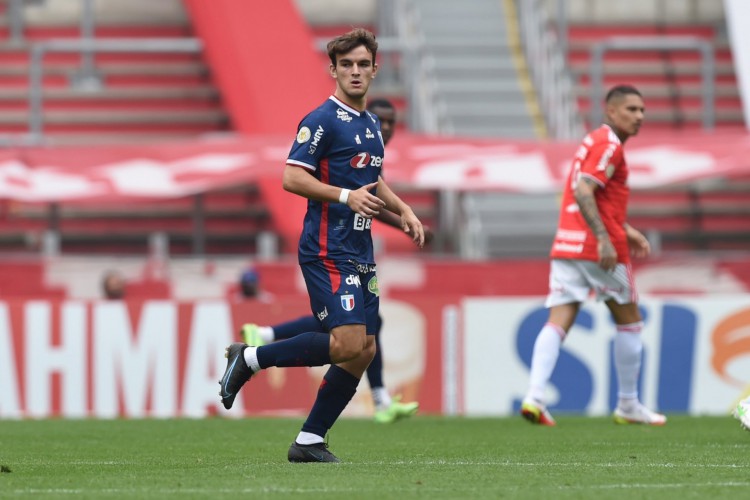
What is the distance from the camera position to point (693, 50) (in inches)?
892

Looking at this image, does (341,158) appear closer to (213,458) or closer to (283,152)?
(213,458)

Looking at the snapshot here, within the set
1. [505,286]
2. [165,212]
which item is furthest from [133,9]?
[505,286]

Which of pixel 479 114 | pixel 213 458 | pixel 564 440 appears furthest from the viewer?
pixel 479 114

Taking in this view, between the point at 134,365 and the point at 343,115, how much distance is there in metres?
6.88

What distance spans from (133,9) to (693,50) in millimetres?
7684

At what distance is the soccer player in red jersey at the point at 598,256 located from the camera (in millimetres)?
10531

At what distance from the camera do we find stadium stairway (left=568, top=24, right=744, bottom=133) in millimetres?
21516

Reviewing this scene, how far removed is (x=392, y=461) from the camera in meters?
7.88

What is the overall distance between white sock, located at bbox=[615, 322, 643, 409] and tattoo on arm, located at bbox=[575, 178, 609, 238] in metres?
0.84

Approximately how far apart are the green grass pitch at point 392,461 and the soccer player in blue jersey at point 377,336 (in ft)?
0.40

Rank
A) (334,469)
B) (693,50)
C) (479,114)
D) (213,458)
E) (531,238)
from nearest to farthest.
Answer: (334,469) < (213,458) < (531,238) < (479,114) < (693,50)

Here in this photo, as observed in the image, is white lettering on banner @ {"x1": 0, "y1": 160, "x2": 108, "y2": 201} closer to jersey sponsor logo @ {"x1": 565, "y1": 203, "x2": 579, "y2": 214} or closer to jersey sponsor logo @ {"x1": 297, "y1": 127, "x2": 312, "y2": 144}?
jersey sponsor logo @ {"x1": 565, "y1": 203, "x2": 579, "y2": 214}

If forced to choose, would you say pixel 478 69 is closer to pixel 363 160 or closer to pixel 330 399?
pixel 363 160

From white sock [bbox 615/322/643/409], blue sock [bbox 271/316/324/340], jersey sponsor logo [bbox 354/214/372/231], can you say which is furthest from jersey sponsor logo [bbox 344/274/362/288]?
white sock [bbox 615/322/643/409]
